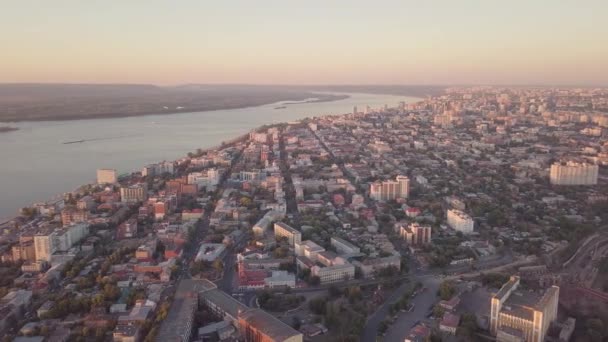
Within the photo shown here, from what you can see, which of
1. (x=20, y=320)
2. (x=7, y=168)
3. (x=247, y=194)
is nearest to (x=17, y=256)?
(x=20, y=320)

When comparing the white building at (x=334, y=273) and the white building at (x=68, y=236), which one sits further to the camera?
the white building at (x=68, y=236)

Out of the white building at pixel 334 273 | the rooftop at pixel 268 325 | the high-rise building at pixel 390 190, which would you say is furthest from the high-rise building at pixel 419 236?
the rooftop at pixel 268 325

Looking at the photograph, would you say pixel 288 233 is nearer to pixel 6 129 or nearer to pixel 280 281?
pixel 280 281

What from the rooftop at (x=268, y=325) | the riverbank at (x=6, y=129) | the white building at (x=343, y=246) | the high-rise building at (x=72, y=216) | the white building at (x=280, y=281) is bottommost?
the white building at (x=280, y=281)

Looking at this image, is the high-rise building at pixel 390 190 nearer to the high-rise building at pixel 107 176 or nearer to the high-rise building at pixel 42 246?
the high-rise building at pixel 107 176

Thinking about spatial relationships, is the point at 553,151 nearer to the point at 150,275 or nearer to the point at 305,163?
the point at 305,163
